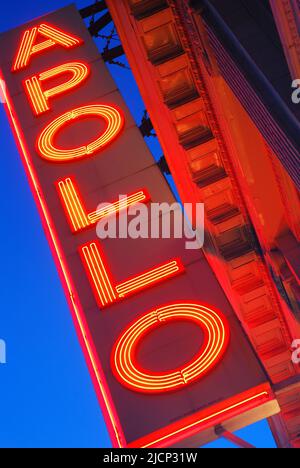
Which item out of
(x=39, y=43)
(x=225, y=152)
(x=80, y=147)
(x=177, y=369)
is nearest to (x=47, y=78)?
(x=39, y=43)

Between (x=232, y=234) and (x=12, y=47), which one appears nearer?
(x=232, y=234)

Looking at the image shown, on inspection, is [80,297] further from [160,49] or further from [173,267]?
[160,49]

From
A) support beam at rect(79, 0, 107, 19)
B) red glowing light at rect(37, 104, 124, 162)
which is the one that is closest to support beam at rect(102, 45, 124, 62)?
support beam at rect(79, 0, 107, 19)

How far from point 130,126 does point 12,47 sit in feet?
15.4

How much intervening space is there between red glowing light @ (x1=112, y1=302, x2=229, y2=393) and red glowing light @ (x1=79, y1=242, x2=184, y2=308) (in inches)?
18.7

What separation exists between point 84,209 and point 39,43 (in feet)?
18.6

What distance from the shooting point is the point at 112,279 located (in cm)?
764

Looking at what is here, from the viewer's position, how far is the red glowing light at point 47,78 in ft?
35.4

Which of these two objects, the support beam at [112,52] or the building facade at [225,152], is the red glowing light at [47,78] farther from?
the support beam at [112,52]

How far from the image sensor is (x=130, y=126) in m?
9.64

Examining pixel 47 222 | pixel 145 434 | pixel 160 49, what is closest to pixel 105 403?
pixel 145 434

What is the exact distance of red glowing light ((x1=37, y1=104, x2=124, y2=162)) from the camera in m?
9.52

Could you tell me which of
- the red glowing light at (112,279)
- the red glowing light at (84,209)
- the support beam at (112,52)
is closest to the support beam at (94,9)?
the support beam at (112,52)

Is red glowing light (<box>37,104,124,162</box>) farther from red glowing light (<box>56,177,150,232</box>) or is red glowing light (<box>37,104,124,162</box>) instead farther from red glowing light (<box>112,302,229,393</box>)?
red glowing light (<box>112,302,229,393</box>)
